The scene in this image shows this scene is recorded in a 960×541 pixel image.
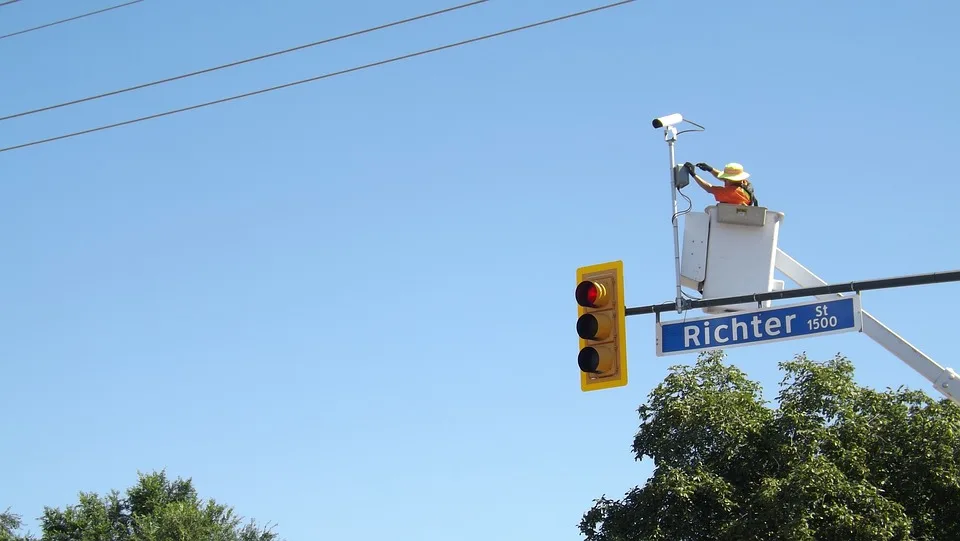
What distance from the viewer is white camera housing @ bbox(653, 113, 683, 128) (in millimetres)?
12914

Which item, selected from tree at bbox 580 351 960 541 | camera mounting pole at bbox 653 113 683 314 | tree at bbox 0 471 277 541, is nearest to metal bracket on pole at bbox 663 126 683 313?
camera mounting pole at bbox 653 113 683 314

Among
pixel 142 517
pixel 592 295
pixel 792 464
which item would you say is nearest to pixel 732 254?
pixel 592 295

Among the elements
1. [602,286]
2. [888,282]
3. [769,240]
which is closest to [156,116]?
[602,286]

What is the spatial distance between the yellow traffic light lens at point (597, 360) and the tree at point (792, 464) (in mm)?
14487

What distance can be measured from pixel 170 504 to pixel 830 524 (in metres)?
26.3

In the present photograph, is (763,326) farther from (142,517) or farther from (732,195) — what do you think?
(142,517)

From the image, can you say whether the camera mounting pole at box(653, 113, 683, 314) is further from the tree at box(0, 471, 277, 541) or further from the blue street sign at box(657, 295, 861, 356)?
the tree at box(0, 471, 277, 541)

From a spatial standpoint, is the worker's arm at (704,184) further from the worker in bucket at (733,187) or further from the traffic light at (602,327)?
the traffic light at (602,327)

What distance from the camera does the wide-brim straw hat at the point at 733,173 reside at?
40.8 ft

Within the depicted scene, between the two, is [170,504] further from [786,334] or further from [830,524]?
[786,334]

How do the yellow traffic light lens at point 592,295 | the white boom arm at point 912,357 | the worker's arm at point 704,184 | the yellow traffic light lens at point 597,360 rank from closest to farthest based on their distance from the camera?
the white boom arm at point 912,357, the yellow traffic light lens at point 597,360, the yellow traffic light lens at point 592,295, the worker's arm at point 704,184

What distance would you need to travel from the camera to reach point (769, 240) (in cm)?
1235

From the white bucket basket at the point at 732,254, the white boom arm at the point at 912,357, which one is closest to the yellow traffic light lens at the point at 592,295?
the white bucket basket at the point at 732,254

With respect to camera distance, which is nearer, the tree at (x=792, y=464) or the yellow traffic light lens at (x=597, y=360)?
the yellow traffic light lens at (x=597, y=360)
